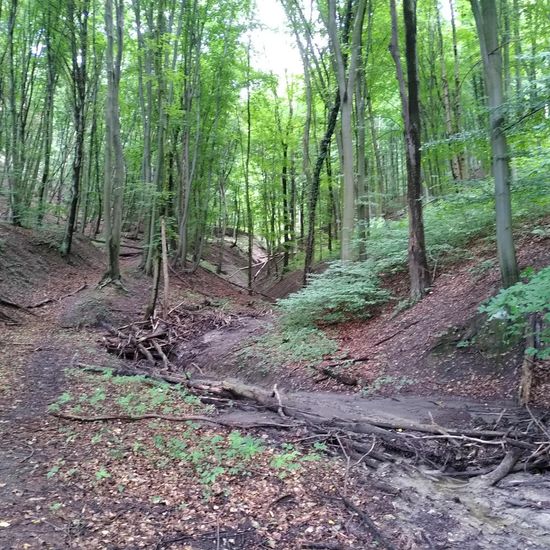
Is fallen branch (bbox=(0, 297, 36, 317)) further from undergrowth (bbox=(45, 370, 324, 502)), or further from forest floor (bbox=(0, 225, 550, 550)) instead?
undergrowth (bbox=(45, 370, 324, 502))

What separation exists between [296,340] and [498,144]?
581cm

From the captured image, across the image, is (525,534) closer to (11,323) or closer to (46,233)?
(11,323)

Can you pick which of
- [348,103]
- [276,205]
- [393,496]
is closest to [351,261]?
[348,103]

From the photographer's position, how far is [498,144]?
22.6 ft

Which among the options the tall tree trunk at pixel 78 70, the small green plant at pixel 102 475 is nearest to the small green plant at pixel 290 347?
the small green plant at pixel 102 475

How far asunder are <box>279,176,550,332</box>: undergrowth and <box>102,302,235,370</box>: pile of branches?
11.0ft

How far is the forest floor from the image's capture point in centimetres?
376

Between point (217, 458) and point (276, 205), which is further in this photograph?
point (276, 205)

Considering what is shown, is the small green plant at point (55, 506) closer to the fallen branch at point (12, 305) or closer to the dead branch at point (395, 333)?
the dead branch at point (395, 333)

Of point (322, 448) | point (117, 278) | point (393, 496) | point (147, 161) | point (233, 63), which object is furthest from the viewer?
point (233, 63)

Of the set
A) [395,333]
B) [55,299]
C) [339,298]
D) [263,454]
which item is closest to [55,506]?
[263,454]

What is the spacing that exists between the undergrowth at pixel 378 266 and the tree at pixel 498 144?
9.98ft

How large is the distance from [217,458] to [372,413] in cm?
263

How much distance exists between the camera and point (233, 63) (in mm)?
20516
